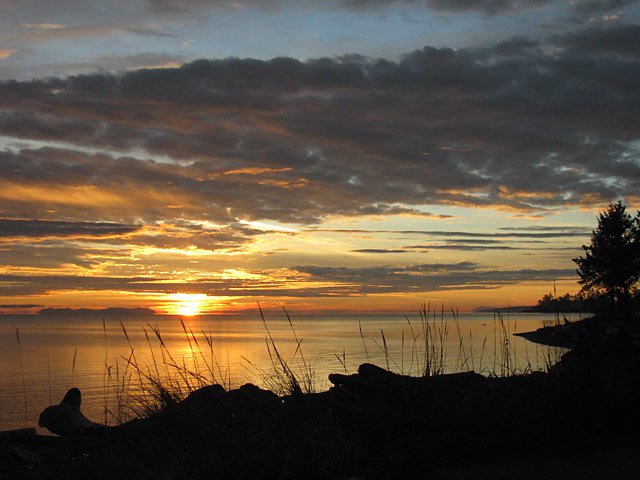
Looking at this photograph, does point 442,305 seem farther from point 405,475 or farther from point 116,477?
point 116,477

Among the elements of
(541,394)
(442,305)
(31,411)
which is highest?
(442,305)

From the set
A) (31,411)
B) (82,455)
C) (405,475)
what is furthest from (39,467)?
(31,411)

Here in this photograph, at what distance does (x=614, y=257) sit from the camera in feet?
156

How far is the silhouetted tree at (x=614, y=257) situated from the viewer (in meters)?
47.2

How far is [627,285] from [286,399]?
158 feet

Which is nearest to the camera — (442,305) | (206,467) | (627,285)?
(206,467)

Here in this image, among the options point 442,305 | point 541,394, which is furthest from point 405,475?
point 442,305

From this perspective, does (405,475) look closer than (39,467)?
Yes

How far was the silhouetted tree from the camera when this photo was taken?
47.2 meters

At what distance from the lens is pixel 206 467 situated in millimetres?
5129

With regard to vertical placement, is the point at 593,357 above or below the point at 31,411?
above

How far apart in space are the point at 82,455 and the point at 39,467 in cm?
68

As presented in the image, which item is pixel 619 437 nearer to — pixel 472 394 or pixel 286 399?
pixel 472 394

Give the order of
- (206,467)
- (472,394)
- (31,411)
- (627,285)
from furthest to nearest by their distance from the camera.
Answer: (627,285) < (31,411) < (472,394) < (206,467)
